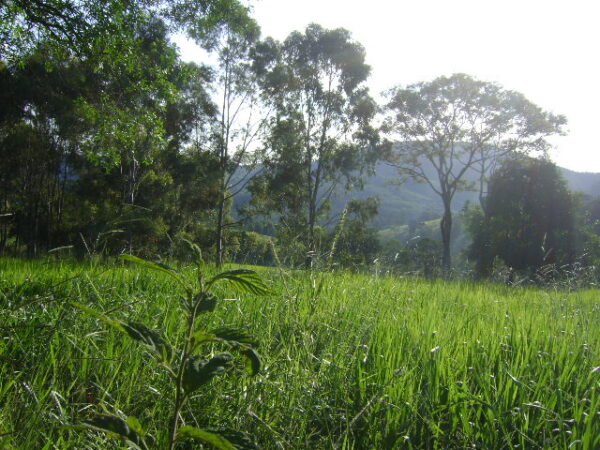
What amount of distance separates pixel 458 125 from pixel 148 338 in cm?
2871

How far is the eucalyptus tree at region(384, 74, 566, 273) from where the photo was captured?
84.9 ft

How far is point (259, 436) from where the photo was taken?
1533mm

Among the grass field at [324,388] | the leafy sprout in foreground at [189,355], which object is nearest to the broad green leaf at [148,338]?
the leafy sprout in foreground at [189,355]

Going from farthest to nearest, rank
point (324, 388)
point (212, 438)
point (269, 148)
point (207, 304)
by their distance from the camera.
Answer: point (269, 148)
point (324, 388)
point (207, 304)
point (212, 438)

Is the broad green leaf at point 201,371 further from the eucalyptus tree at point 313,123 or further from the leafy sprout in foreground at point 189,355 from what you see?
the eucalyptus tree at point 313,123

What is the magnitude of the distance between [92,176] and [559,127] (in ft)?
90.2

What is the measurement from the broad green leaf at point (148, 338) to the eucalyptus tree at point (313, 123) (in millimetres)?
24317

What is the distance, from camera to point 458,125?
26969mm

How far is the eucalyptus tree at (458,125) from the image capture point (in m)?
25.9

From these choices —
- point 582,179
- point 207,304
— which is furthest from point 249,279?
point 582,179

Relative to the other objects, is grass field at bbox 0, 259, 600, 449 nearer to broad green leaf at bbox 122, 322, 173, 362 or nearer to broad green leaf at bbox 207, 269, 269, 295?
broad green leaf at bbox 207, 269, 269, 295

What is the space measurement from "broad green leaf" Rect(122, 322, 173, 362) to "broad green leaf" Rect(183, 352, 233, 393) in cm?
5

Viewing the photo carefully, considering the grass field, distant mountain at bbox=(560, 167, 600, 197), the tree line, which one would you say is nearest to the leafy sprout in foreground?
the grass field

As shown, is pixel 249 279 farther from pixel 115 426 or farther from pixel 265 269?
pixel 265 269
